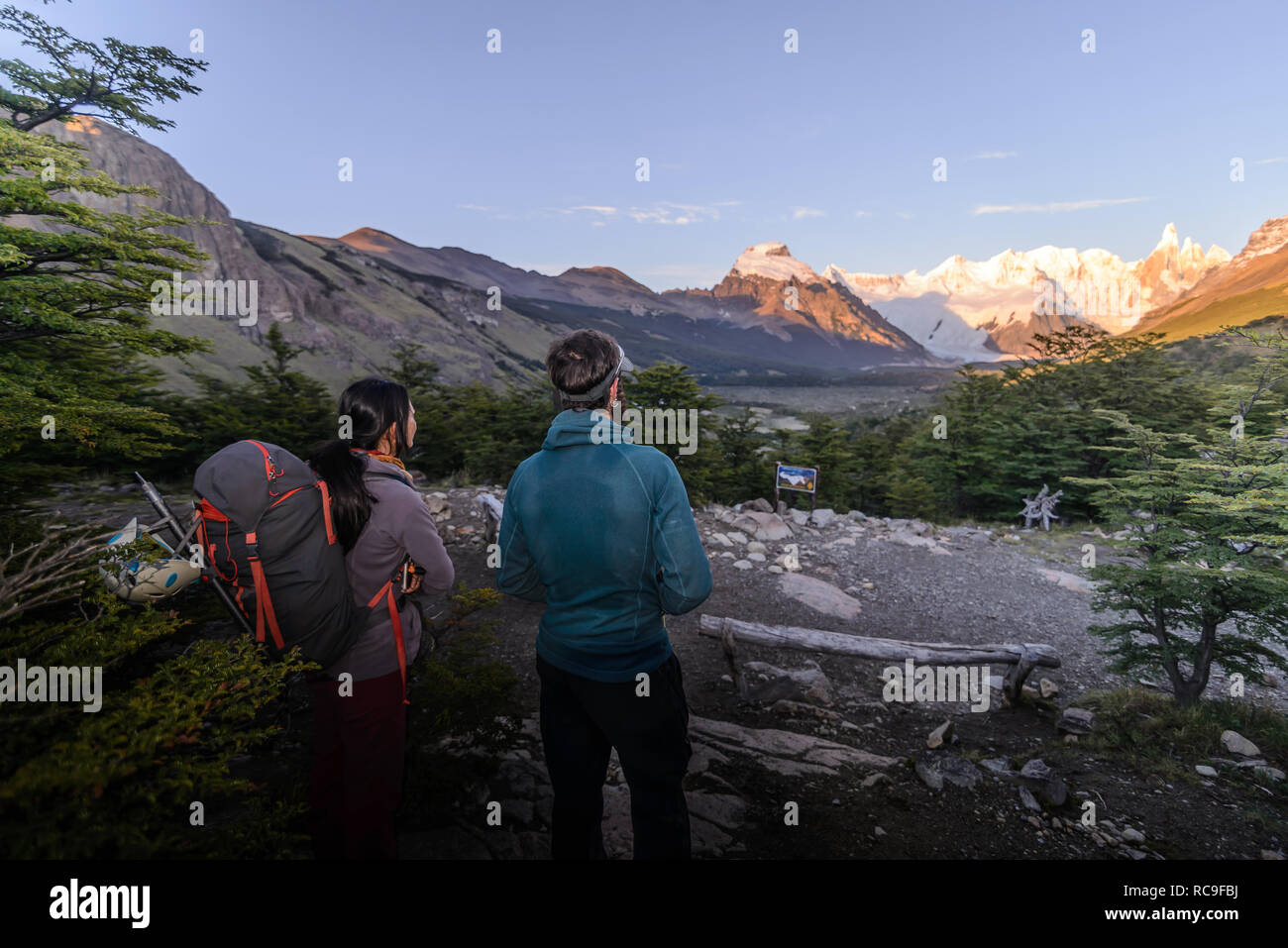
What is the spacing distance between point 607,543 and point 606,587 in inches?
8.3

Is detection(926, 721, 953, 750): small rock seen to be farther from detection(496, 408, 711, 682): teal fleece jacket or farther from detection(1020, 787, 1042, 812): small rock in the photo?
detection(496, 408, 711, 682): teal fleece jacket

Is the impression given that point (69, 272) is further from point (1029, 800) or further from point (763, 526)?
point (763, 526)

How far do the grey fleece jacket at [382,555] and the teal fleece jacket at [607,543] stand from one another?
0.59m

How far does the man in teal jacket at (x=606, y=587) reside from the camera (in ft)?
6.97

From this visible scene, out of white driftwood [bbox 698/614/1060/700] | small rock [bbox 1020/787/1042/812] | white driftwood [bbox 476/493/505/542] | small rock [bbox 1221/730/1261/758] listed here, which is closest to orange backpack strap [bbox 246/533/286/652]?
white driftwood [bbox 698/614/1060/700]

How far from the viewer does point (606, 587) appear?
2178mm

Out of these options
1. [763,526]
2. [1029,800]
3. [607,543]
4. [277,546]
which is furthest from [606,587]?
[763,526]

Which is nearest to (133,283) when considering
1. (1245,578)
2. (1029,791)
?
(1029,791)

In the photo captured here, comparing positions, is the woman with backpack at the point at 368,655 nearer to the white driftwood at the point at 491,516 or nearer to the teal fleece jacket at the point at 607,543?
the teal fleece jacket at the point at 607,543

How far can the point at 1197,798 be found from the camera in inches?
159
